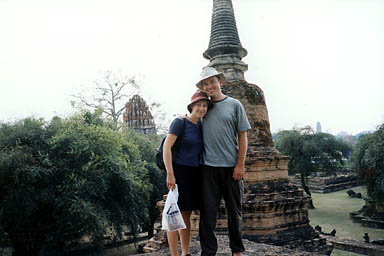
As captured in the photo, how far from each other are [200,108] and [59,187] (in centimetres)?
883

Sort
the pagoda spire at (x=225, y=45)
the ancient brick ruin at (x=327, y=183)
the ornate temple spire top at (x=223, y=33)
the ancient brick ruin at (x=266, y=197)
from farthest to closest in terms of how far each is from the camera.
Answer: the ancient brick ruin at (x=327, y=183)
the ornate temple spire top at (x=223, y=33)
the pagoda spire at (x=225, y=45)
the ancient brick ruin at (x=266, y=197)

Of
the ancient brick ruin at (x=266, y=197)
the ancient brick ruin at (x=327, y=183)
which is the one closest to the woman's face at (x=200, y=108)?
the ancient brick ruin at (x=266, y=197)

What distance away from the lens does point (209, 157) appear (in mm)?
3480

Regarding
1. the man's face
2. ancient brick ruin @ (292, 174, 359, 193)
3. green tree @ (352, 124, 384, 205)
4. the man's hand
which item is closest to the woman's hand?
the man's hand

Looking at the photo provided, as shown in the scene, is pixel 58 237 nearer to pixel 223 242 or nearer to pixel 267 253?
pixel 223 242

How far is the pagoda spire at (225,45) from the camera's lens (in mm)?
11469

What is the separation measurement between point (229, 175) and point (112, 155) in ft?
31.4

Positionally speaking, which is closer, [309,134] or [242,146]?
[242,146]

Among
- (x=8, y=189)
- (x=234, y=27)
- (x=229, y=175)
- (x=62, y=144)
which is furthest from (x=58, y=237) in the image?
(x=234, y=27)

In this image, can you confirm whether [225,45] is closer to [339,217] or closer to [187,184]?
[187,184]

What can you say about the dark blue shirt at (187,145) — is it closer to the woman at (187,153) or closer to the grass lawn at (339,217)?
the woman at (187,153)

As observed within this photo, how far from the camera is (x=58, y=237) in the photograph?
10.5 m

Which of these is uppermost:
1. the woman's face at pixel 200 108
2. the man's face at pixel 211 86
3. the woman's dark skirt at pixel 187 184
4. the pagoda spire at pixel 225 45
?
the pagoda spire at pixel 225 45

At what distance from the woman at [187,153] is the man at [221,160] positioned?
0.11 metres
